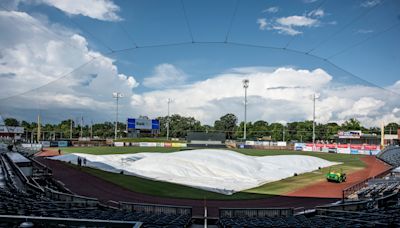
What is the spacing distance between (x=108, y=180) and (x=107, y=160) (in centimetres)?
1271

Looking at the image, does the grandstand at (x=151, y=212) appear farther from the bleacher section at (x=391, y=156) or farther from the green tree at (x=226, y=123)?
the green tree at (x=226, y=123)

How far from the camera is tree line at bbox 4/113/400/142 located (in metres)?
120

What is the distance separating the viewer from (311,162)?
140 ft

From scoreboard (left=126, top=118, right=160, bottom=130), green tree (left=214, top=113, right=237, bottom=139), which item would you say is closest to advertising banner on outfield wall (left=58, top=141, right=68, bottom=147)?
scoreboard (left=126, top=118, right=160, bottom=130)

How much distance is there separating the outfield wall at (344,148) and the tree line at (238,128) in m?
34.9

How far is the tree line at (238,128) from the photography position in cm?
12006

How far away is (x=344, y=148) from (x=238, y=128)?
233ft

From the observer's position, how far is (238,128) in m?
142

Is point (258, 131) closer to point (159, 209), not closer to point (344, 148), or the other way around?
point (344, 148)

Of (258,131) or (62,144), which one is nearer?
(62,144)

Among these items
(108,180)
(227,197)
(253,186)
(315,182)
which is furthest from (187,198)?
(315,182)

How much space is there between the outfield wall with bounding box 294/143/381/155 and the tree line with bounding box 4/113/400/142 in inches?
1373

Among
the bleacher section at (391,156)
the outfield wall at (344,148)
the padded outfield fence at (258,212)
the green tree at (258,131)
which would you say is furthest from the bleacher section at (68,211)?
the green tree at (258,131)

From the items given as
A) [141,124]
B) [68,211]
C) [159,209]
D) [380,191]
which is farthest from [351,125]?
[68,211]
